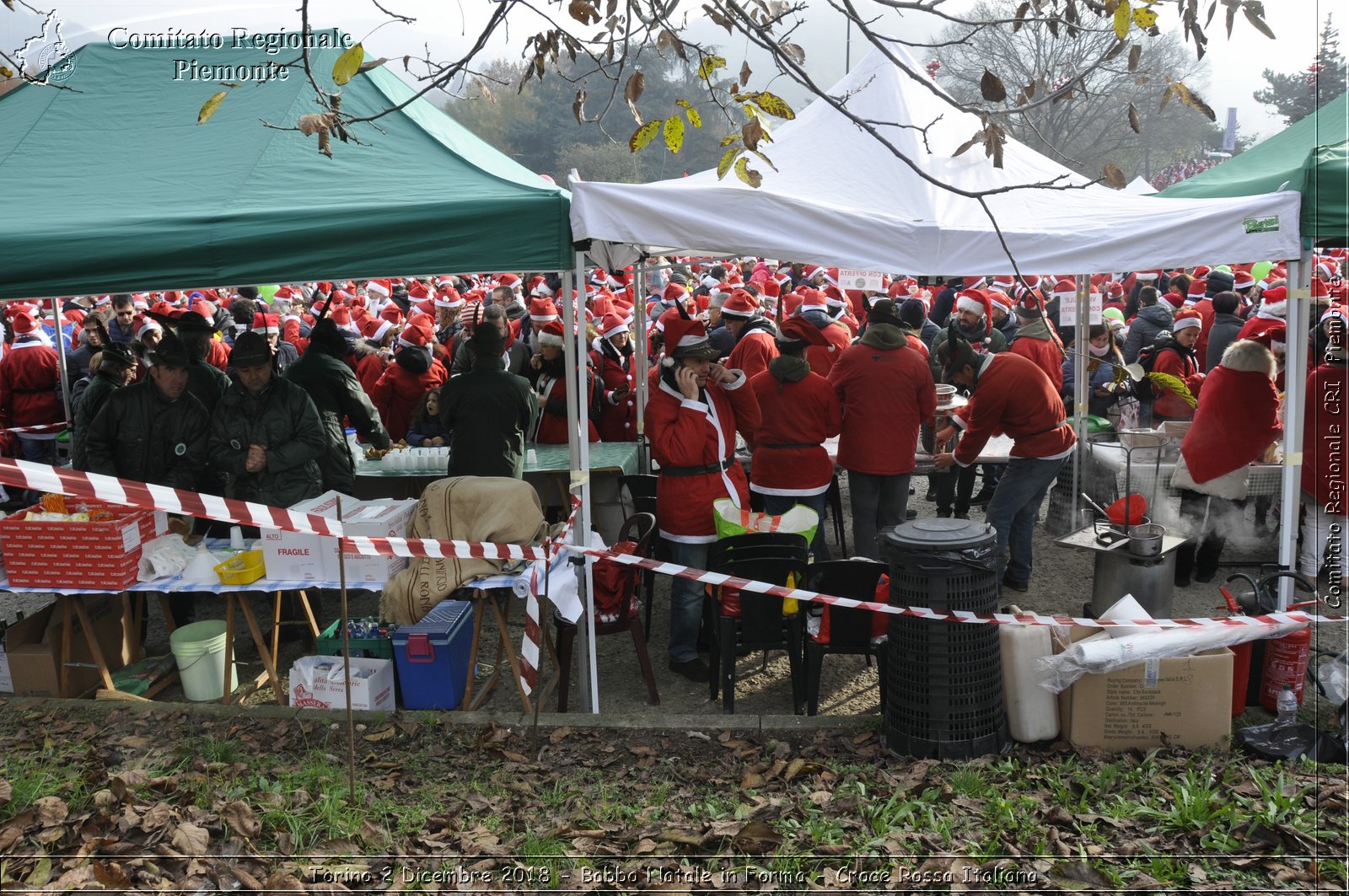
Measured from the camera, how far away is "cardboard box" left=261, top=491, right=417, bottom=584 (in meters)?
5.16

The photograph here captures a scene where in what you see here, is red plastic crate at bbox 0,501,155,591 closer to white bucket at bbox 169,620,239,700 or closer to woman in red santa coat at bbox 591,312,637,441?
white bucket at bbox 169,620,239,700

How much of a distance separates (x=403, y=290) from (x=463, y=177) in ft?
54.1

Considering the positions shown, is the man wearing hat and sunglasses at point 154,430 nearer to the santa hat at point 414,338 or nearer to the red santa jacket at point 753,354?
the santa hat at point 414,338

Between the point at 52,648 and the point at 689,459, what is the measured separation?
3.87 m

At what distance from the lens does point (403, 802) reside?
14.0ft

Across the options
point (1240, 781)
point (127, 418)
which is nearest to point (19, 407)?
point (127, 418)

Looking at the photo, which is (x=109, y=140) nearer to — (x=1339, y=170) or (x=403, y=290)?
(x=1339, y=170)

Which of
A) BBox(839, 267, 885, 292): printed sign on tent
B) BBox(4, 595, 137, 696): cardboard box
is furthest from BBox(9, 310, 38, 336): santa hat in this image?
BBox(839, 267, 885, 292): printed sign on tent

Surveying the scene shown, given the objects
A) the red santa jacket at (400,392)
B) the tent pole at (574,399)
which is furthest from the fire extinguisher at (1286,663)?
the red santa jacket at (400,392)

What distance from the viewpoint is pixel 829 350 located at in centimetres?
857

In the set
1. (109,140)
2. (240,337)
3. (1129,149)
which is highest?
(1129,149)

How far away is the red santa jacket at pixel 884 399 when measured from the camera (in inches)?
251

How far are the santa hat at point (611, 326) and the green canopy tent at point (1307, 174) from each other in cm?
479

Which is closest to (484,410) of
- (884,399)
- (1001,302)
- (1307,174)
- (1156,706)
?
(884,399)
